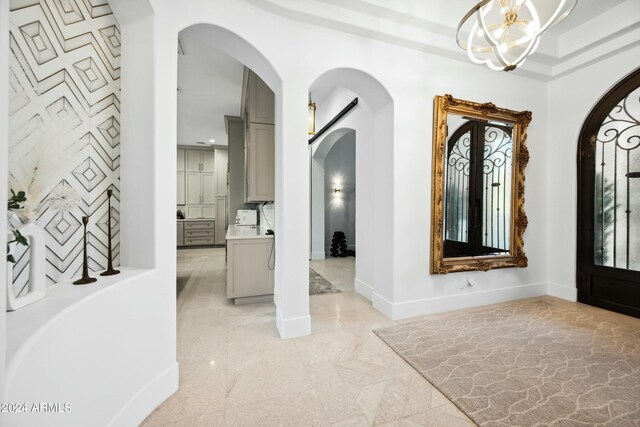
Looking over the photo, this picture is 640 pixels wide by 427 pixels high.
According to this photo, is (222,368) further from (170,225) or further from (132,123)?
(132,123)

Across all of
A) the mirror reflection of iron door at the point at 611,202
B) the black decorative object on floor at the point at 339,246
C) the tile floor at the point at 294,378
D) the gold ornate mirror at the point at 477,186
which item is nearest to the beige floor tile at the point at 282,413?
the tile floor at the point at 294,378

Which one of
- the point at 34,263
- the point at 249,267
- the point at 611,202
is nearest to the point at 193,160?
the point at 249,267

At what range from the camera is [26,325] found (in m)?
0.93

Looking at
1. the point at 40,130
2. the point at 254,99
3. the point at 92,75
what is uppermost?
the point at 254,99

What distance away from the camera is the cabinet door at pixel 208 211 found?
8.77 meters

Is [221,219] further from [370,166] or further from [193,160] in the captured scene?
[370,166]

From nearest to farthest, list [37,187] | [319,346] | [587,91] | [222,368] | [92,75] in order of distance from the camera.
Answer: [37,187] → [92,75] → [222,368] → [319,346] → [587,91]

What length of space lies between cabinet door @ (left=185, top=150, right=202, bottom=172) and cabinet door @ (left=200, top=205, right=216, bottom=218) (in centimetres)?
124

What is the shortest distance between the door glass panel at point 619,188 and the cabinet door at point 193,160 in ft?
30.2

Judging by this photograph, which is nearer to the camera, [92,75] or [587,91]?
[92,75]

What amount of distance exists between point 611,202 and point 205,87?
19.6ft

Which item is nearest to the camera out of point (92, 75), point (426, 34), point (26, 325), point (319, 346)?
point (26, 325)

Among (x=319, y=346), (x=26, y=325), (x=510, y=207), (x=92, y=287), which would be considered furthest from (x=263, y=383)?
(x=510, y=207)

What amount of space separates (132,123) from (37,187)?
719mm
